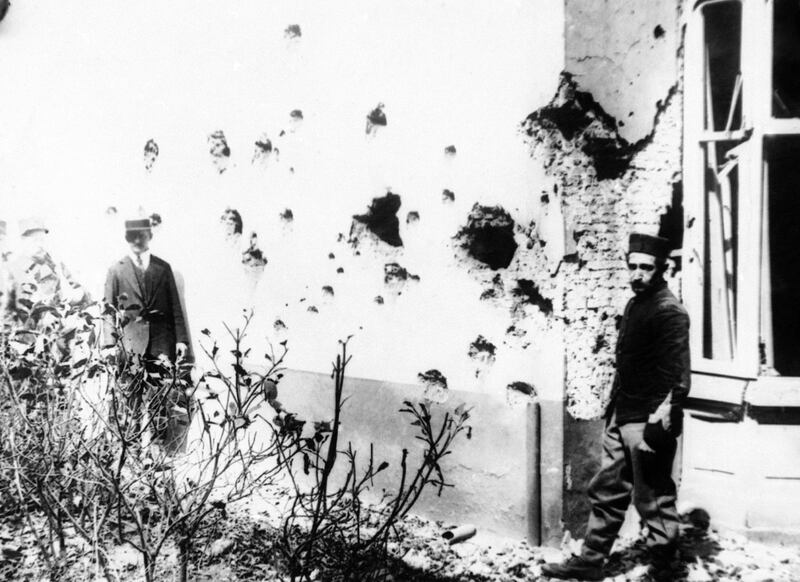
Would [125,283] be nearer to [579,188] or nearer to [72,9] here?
[72,9]

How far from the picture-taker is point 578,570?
3.12 meters

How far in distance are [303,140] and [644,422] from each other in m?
2.82

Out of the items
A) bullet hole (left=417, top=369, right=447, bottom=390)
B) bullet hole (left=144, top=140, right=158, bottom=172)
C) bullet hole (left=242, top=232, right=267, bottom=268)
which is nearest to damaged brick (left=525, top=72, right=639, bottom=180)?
bullet hole (left=417, top=369, right=447, bottom=390)

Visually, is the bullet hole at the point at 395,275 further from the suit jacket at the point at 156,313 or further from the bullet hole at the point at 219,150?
the suit jacket at the point at 156,313

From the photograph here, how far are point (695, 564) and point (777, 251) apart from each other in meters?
1.67

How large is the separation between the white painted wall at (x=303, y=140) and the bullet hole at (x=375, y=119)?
41mm

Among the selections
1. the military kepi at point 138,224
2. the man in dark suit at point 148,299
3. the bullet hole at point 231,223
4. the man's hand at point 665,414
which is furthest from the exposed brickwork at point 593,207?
the military kepi at point 138,224

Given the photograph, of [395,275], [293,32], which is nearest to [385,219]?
[395,275]

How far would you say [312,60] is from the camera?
4031 millimetres

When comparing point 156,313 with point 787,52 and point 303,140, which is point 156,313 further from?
point 787,52

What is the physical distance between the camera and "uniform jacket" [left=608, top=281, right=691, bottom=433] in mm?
2973

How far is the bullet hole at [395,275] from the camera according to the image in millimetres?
3826

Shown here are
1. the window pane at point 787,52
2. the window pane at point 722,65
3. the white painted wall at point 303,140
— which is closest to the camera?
the window pane at point 787,52

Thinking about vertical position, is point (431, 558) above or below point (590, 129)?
below
